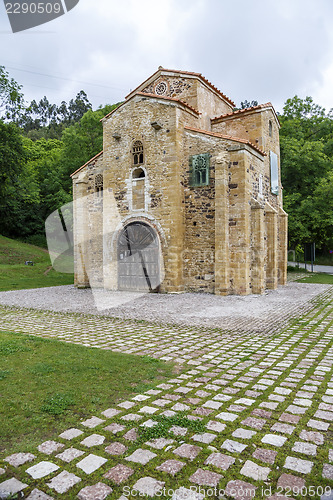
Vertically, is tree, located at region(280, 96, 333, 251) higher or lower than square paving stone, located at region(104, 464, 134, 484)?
higher

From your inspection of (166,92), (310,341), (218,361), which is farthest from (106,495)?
(166,92)

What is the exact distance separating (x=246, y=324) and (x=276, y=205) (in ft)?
39.0

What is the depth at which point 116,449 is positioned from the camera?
2.84m

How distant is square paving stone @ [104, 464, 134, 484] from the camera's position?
8.05ft

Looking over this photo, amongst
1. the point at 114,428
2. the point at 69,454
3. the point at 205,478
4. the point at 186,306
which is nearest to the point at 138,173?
the point at 186,306

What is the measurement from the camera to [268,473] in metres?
2.52

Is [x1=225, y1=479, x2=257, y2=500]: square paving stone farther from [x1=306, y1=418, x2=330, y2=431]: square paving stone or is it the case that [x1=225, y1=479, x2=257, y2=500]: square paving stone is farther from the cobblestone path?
[x1=306, y1=418, x2=330, y2=431]: square paving stone

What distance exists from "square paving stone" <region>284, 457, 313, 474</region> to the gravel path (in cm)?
492

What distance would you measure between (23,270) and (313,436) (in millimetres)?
23204

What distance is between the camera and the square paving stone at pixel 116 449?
280 cm

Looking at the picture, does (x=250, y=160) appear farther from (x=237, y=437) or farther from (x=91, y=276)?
(x=237, y=437)

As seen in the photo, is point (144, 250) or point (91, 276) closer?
point (144, 250)

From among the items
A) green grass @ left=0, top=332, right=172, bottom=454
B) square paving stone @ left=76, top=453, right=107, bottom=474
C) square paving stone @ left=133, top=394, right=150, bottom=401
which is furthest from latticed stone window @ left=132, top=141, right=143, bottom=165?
square paving stone @ left=76, top=453, right=107, bottom=474

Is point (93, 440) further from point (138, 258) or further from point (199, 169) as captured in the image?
point (199, 169)
